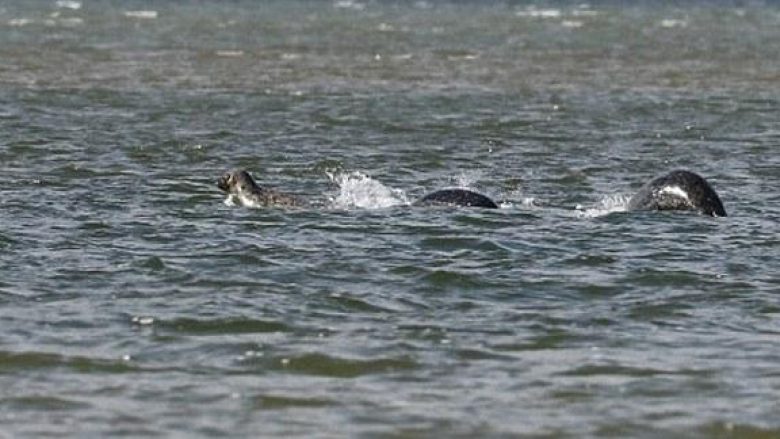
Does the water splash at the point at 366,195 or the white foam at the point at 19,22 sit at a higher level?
the water splash at the point at 366,195

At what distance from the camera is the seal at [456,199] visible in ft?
67.9

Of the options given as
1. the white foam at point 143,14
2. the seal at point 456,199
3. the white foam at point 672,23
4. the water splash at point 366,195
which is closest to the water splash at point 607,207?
the seal at point 456,199

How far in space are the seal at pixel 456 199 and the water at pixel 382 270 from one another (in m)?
0.27

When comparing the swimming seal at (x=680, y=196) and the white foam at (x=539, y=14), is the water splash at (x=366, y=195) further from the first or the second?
the white foam at (x=539, y=14)

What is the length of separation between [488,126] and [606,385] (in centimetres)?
1955

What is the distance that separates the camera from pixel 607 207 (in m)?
21.5

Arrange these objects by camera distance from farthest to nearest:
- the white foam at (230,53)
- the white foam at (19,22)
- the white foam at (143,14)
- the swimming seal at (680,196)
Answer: the white foam at (143,14) < the white foam at (19,22) < the white foam at (230,53) < the swimming seal at (680,196)

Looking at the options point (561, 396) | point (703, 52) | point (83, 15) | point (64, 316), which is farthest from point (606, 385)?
point (83, 15)

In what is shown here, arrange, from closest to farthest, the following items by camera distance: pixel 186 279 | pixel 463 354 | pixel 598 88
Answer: pixel 463 354, pixel 186 279, pixel 598 88

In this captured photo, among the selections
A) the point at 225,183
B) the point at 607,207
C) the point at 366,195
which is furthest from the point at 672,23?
the point at 225,183

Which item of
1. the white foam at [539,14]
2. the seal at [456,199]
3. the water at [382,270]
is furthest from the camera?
the white foam at [539,14]

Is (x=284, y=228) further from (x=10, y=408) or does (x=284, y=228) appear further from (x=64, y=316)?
(x=10, y=408)

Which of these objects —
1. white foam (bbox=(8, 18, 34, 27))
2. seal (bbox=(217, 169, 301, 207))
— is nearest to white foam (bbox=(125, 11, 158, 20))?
white foam (bbox=(8, 18, 34, 27))

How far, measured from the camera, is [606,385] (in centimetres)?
1284
